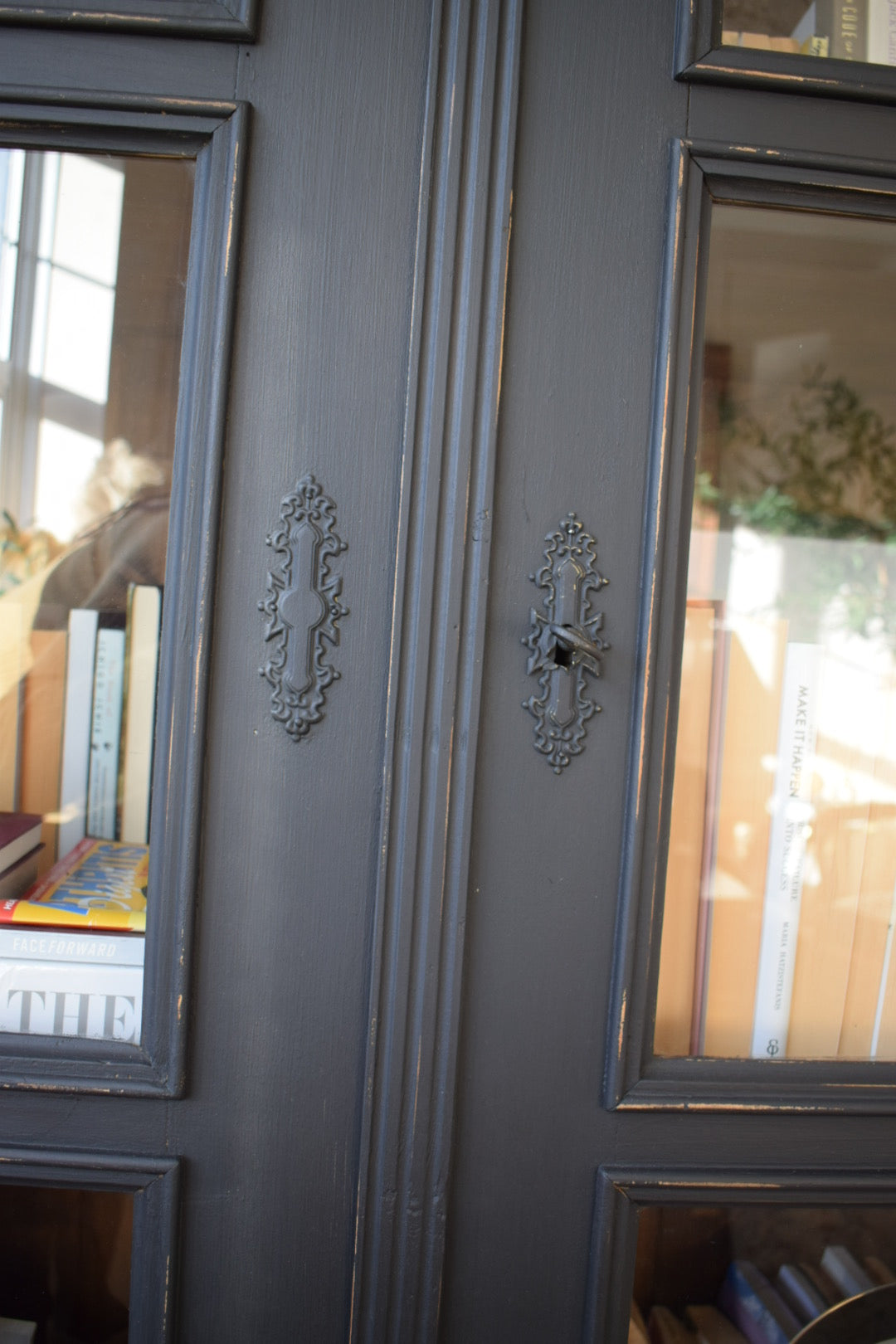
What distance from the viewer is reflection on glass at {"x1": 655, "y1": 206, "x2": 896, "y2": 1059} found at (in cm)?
66

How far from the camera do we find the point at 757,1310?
69 centimetres

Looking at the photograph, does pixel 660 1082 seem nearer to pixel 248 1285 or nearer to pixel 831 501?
pixel 248 1285

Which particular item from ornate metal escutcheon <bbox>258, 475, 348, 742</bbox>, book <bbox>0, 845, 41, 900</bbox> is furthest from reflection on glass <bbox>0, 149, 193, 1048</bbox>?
ornate metal escutcheon <bbox>258, 475, 348, 742</bbox>

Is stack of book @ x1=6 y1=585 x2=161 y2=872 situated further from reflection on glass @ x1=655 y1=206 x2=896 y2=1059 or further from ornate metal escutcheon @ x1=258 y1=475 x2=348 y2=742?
reflection on glass @ x1=655 y1=206 x2=896 y2=1059

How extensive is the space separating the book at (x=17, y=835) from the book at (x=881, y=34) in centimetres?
95

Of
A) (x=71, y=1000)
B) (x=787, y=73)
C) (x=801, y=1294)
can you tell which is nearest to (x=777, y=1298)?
(x=801, y=1294)

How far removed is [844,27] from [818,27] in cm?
2

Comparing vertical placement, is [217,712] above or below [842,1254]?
above

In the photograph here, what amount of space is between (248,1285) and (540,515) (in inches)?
25.6

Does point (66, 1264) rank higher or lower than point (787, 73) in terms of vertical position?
lower

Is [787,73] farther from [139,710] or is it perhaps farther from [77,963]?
[77,963]

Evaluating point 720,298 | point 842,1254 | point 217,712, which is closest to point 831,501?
point 720,298

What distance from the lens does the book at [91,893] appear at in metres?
0.66

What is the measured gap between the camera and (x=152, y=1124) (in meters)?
0.62
